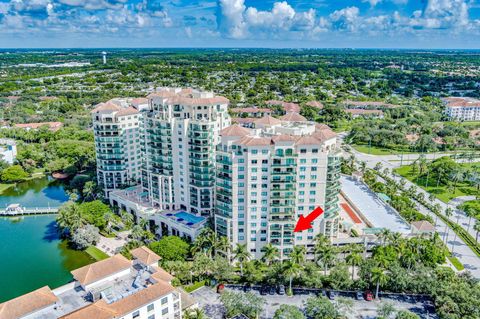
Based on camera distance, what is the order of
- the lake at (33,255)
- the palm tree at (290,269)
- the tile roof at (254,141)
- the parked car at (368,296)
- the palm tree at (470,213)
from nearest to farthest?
the parked car at (368,296) < the palm tree at (290,269) < the tile roof at (254,141) < the lake at (33,255) < the palm tree at (470,213)

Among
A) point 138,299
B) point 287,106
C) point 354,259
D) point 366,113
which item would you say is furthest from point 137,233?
point 366,113

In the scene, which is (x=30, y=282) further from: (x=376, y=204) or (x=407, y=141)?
(x=407, y=141)

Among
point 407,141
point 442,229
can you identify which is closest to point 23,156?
point 442,229

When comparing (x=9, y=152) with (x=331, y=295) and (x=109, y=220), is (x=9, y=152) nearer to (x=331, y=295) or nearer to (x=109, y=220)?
(x=109, y=220)

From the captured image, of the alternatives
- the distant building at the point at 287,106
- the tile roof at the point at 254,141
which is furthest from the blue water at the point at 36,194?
the distant building at the point at 287,106

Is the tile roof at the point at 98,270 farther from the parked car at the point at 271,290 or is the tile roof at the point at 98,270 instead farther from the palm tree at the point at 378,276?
the palm tree at the point at 378,276
